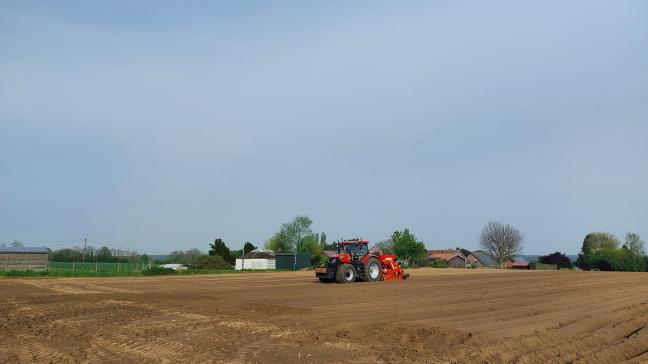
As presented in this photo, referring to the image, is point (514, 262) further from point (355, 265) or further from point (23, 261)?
point (23, 261)

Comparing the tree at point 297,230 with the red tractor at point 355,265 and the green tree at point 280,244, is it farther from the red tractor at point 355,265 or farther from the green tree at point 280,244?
the red tractor at point 355,265

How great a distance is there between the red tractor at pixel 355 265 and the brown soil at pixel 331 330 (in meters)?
8.88

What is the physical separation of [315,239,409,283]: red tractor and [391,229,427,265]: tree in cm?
4740

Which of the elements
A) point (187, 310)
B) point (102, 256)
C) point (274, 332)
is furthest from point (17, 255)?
point (274, 332)

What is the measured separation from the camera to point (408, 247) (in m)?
75.1

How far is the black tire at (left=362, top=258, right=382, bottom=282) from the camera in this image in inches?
1061

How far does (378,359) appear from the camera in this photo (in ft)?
28.0

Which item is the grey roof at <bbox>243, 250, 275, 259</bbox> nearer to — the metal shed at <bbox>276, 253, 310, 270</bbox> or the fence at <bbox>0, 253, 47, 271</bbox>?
the metal shed at <bbox>276, 253, 310, 270</bbox>

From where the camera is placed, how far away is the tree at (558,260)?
80812mm

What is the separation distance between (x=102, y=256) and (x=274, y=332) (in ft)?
272

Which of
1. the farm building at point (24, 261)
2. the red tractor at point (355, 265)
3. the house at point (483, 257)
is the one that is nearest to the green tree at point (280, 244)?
the house at point (483, 257)

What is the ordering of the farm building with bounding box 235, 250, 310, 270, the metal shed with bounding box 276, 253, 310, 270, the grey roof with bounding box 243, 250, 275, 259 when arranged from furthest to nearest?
the grey roof with bounding box 243, 250, 275, 259 → the metal shed with bounding box 276, 253, 310, 270 → the farm building with bounding box 235, 250, 310, 270

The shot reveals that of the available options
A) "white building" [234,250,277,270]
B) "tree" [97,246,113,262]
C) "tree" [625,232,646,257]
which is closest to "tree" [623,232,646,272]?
"tree" [625,232,646,257]

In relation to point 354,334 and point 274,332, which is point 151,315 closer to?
point 274,332
